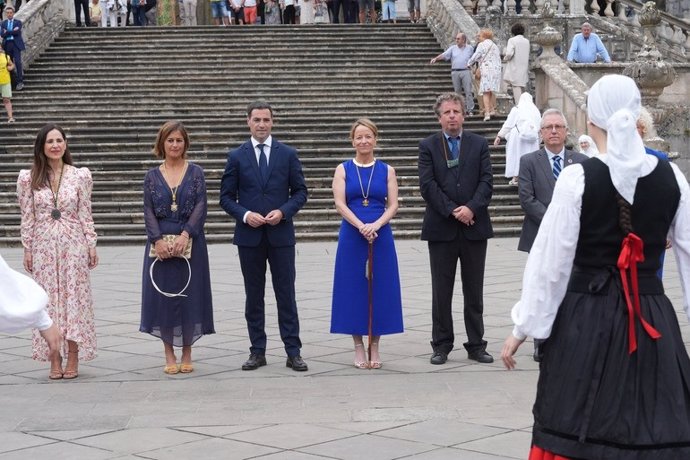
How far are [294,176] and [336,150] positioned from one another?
12.2 meters

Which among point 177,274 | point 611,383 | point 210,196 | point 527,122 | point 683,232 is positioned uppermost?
point 683,232

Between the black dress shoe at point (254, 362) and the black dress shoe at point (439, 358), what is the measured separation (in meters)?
1.11

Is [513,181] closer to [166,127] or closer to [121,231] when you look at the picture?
[121,231]

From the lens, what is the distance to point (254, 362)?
8938mm

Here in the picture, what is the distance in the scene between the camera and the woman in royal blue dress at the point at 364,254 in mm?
8945

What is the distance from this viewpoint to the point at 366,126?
29.6 ft

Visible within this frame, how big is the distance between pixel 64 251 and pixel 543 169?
3236 millimetres

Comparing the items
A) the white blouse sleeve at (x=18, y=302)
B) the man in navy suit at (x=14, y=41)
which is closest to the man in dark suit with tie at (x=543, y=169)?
the white blouse sleeve at (x=18, y=302)

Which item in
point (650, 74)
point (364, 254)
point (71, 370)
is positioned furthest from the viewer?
point (650, 74)

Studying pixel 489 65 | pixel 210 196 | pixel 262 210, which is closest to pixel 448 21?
pixel 489 65

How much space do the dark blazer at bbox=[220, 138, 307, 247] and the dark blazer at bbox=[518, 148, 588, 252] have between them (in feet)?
4.94

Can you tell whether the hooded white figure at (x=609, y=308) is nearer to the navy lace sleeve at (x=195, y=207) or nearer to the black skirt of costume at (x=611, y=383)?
the black skirt of costume at (x=611, y=383)

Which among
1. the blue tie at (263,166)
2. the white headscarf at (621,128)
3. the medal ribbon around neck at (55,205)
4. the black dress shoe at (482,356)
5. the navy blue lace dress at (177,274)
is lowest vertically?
the black dress shoe at (482,356)

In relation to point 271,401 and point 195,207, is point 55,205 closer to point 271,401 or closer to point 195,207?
point 195,207
